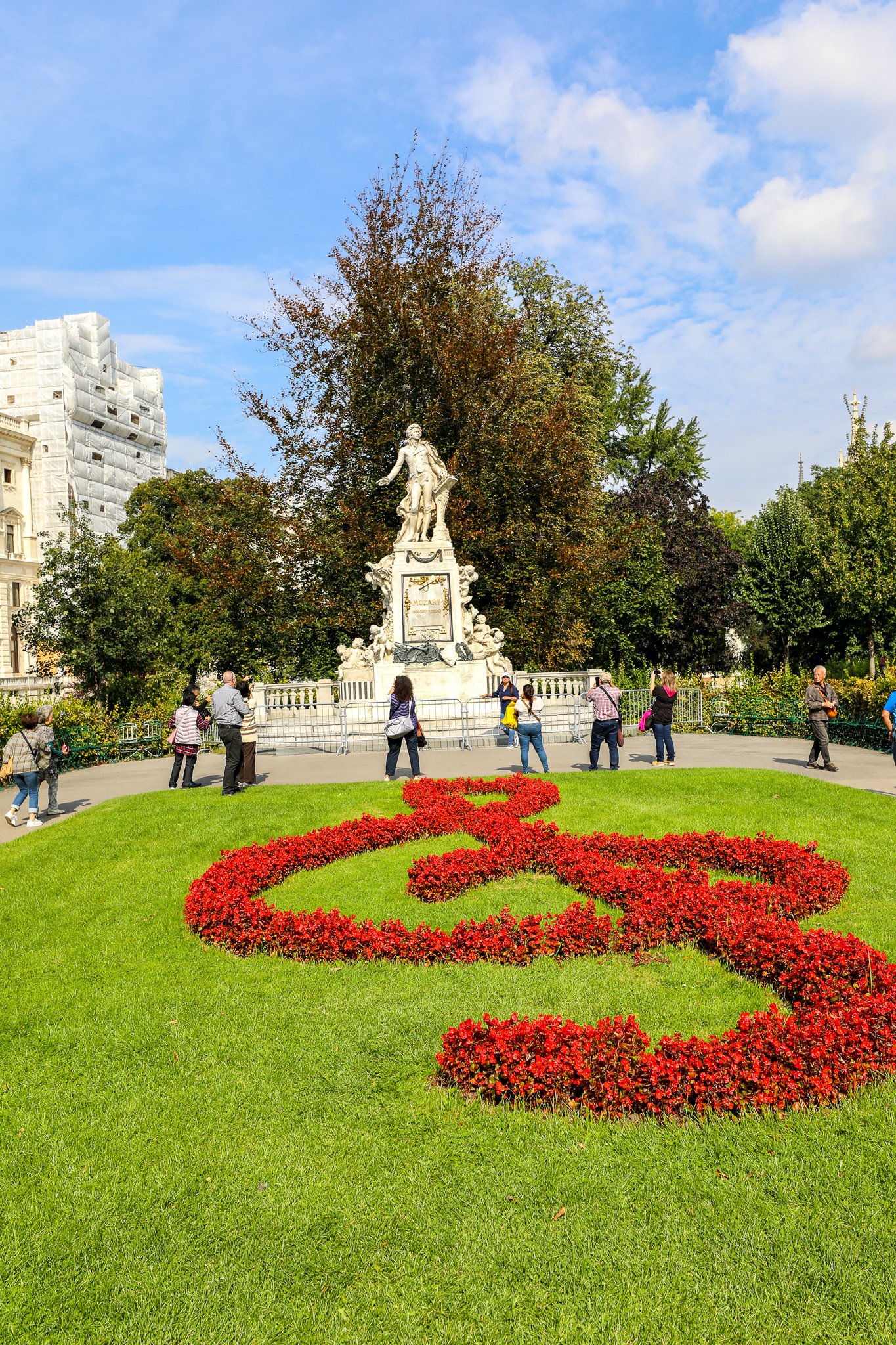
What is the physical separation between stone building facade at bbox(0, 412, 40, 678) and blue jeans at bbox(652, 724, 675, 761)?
4522 cm

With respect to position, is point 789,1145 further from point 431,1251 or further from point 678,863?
point 678,863

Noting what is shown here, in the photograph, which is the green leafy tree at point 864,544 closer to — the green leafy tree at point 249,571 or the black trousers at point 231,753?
the green leafy tree at point 249,571

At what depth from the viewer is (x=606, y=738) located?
45.6 feet

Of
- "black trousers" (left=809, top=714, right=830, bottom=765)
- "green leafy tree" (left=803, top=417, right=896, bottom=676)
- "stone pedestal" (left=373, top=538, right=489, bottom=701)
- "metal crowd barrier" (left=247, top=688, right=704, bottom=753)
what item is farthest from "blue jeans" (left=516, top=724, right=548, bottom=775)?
"green leafy tree" (left=803, top=417, right=896, bottom=676)

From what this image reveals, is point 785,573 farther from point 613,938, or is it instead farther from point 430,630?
point 613,938

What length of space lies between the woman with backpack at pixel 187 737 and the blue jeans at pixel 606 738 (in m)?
5.92

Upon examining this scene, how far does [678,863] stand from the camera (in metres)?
8.25

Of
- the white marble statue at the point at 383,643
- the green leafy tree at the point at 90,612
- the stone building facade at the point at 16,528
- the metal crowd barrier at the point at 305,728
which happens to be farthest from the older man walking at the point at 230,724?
the stone building facade at the point at 16,528

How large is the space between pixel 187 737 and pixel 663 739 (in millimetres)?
7265

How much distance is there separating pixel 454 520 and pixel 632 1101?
25953 mm

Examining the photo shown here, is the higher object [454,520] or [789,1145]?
[454,520]

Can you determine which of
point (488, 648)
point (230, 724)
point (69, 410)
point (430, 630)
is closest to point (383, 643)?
point (430, 630)

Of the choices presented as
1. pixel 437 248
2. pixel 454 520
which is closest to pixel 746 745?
pixel 454 520

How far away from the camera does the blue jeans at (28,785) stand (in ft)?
35.0
